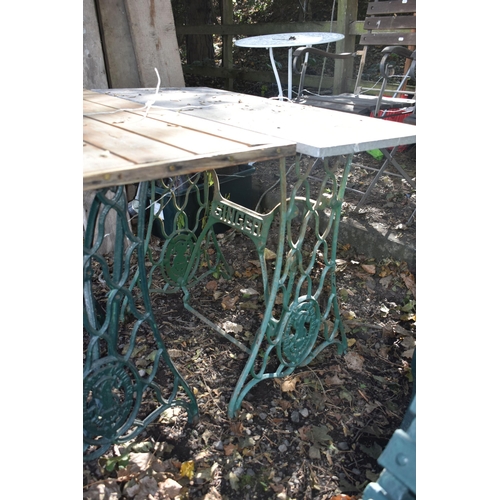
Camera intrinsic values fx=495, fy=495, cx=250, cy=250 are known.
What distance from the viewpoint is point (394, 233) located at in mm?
3156

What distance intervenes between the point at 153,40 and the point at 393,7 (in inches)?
81.0

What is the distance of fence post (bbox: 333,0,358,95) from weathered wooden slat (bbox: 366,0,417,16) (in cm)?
61

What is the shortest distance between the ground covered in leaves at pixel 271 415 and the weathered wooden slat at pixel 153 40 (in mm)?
1387

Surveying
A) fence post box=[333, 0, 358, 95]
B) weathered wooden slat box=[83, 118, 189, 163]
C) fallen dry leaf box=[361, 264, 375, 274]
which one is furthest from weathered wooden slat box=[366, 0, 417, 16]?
weathered wooden slat box=[83, 118, 189, 163]

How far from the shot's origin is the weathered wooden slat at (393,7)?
3842mm

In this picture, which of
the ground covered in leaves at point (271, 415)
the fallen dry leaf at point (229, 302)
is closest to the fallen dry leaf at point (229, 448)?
the ground covered in leaves at point (271, 415)

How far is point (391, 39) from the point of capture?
400 cm

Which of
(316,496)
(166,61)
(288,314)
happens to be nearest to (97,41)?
(166,61)

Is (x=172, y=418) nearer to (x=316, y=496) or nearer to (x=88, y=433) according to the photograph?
(x=88, y=433)

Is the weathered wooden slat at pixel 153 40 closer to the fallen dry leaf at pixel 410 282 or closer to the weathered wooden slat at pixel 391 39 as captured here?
the weathered wooden slat at pixel 391 39

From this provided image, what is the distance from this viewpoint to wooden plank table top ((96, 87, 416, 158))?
158cm

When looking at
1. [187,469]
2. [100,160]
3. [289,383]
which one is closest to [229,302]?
[289,383]

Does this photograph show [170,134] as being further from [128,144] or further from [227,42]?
[227,42]
